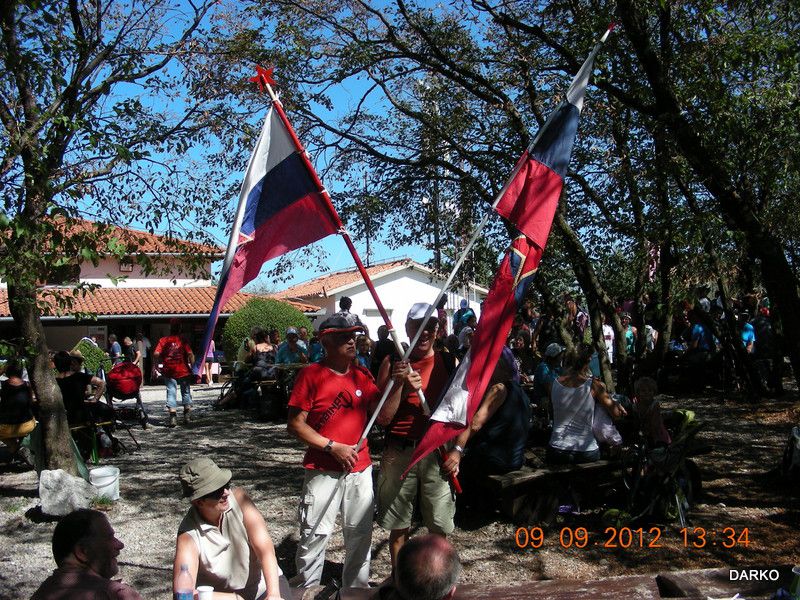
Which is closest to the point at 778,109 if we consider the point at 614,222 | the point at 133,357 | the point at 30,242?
the point at 614,222

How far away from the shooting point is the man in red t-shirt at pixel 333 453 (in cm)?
450

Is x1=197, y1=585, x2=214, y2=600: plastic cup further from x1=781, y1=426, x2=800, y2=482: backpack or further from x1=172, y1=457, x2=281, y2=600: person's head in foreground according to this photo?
x1=781, y1=426, x2=800, y2=482: backpack

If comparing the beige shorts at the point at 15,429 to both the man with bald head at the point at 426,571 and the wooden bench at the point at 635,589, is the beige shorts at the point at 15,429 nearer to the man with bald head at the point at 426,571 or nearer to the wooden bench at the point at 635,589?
the wooden bench at the point at 635,589

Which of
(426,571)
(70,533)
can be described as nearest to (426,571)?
(426,571)

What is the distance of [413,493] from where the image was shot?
4801 millimetres

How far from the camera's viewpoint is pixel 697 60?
8.68m

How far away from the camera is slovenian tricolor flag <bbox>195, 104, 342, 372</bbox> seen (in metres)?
4.70

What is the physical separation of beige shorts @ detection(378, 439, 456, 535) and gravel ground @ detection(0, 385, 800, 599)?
30.5 inches

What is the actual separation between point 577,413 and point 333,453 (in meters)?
2.97

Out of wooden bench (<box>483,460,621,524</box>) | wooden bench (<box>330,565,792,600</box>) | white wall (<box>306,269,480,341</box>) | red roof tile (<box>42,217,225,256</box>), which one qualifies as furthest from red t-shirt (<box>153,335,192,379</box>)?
white wall (<box>306,269,480,341</box>)

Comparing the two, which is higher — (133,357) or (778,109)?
(778,109)

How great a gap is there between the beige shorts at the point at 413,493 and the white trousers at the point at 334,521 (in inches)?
6.5

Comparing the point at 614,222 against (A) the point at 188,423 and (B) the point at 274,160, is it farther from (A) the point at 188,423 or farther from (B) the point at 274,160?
(A) the point at 188,423

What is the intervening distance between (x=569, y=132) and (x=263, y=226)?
6.57 ft
